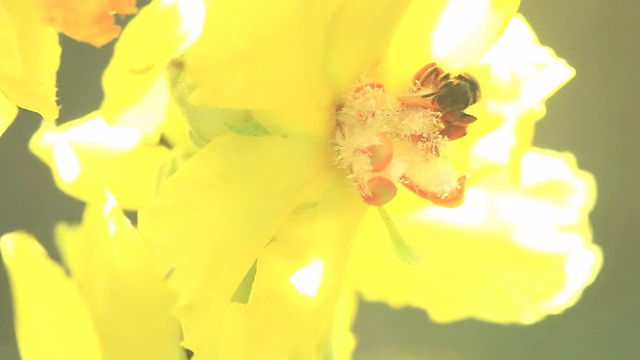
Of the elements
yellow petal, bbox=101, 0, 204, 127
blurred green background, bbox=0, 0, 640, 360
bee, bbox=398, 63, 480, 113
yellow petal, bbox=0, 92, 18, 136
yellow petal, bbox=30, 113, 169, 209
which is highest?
yellow petal, bbox=101, 0, 204, 127

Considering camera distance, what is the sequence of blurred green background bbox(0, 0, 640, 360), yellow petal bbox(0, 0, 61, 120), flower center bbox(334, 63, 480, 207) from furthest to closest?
1. blurred green background bbox(0, 0, 640, 360)
2. flower center bbox(334, 63, 480, 207)
3. yellow petal bbox(0, 0, 61, 120)

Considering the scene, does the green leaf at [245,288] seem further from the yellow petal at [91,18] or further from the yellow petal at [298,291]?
the yellow petal at [91,18]

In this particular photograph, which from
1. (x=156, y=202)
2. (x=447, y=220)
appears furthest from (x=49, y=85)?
(x=447, y=220)

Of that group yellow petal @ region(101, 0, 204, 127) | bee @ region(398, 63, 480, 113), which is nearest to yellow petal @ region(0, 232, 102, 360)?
yellow petal @ region(101, 0, 204, 127)

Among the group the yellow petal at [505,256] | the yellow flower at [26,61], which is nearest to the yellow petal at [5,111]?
the yellow flower at [26,61]

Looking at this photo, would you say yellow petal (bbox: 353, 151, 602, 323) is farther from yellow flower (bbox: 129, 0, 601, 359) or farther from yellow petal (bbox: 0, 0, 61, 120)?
yellow petal (bbox: 0, 0, 61, 120)

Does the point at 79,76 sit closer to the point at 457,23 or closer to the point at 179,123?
the point at 179,123

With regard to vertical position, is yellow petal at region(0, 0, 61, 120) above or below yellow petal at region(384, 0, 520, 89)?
above
